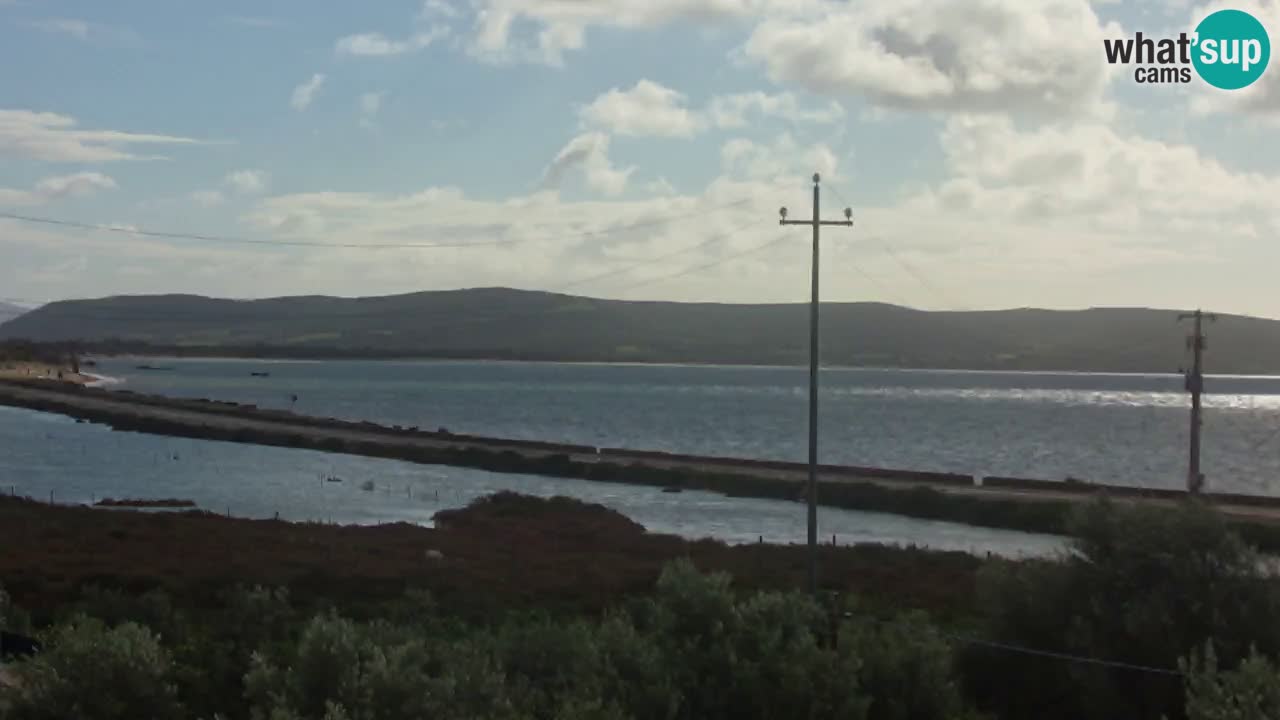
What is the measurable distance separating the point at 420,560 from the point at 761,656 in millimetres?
26122

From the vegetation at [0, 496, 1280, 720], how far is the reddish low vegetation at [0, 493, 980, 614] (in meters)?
8.92

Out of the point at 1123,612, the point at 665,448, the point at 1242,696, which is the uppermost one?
the point at 1242,696

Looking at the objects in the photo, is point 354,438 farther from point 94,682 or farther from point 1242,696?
point 1242,696

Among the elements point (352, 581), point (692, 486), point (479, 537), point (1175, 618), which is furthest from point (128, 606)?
point (692, 486)

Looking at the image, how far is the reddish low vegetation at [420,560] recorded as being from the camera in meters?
34.0

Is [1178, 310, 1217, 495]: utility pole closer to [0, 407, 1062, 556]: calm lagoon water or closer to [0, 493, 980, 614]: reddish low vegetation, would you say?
[0, 407, 1062, 556]: calm lagoon water

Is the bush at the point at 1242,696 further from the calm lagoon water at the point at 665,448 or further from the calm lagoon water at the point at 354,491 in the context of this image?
the calm lagoon water at the point at 665,448

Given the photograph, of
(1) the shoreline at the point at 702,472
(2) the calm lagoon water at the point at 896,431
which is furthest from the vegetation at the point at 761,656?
(2) the calm lagoon water at the point at 896,431

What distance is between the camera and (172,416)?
4929 inches

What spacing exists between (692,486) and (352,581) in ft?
139

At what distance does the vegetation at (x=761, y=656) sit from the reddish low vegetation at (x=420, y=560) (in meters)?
8.92

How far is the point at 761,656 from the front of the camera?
16.9 m

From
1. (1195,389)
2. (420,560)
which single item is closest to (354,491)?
(420,560)

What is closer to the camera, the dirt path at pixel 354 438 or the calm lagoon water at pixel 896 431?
the dirt path at pixel 354 438
